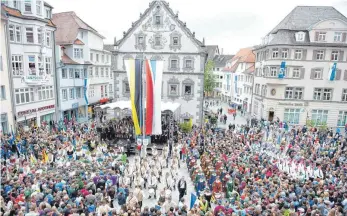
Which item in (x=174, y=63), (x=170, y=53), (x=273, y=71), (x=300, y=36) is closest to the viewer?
(x=170, y=53)

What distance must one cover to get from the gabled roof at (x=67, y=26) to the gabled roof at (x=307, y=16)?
85.6 feet

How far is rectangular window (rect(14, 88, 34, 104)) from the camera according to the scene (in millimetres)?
24969

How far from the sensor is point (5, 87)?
924 inches

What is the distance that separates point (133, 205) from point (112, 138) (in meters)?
14.4

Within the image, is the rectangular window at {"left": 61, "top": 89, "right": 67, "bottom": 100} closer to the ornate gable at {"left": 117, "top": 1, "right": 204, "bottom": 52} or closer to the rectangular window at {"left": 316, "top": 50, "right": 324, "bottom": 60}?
the ornate gable at {"left": 117, "top": 1, "right": 204, "bottom": 52}

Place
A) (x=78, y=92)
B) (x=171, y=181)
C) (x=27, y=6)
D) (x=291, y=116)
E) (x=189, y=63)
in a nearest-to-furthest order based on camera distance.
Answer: (x=171, y=181) < (x=27, y=6) < (x=189, y=63) < (x=291, y=116) < (x=78, y=92)

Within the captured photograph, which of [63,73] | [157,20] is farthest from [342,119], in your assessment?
[63,73]

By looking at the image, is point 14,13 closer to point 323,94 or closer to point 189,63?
point 189,63

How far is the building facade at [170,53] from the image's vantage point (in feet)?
99.0

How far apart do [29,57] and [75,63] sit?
7.30 m

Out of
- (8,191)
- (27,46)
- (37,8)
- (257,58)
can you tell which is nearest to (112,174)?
(8,191)

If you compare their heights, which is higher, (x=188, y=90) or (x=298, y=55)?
(x=298, y=55)

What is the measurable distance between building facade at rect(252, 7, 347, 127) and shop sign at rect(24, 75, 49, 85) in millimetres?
27033

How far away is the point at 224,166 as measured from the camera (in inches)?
638
